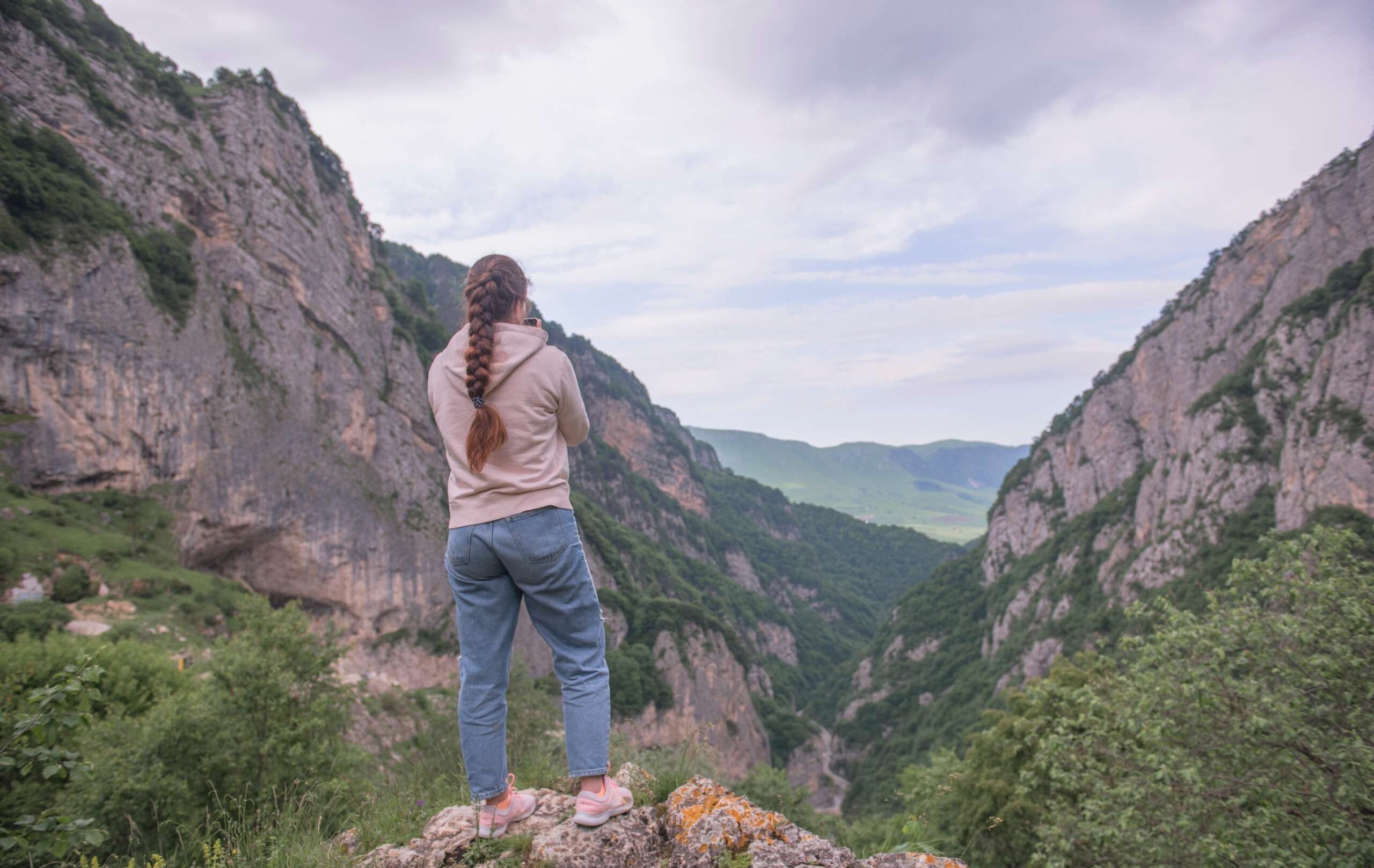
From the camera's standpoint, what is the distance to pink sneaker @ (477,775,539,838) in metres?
3.51

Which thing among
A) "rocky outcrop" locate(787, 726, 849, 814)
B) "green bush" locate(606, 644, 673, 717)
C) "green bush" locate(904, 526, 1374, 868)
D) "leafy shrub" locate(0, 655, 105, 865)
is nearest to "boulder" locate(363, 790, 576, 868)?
"leafy shrub" locate(0, 655, 105, 865)

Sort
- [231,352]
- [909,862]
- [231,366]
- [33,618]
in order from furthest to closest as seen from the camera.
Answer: [231,352] < [231,366] < [33,618] < [909,862]

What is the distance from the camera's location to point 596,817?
3451mm

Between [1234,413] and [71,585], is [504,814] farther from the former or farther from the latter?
[1234,413]

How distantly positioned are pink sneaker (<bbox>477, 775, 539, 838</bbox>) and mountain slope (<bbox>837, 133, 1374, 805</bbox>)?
55.2 meters

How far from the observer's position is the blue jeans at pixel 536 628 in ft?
10.7

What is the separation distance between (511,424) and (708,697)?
6902 centimetres

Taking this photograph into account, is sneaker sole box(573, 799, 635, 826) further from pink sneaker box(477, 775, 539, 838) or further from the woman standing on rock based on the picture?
pink sneaker box(477, 775, 539, 838)

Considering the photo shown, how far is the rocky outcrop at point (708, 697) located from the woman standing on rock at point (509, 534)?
54.1 metres

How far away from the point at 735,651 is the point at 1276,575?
74.1 metres

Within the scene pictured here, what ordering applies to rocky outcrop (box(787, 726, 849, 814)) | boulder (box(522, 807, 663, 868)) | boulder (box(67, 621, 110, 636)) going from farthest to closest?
rocky outcrop (box(787, 726, 849, 814)) < boulder (box(67, 621, 110, 636)) < boulder (box(522, 807, 663, 868))

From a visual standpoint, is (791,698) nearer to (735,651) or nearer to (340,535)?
(735,651)

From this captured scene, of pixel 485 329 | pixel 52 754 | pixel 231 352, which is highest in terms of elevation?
pixel 231 352

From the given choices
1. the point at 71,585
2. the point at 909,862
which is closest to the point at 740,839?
the point at 909,862
